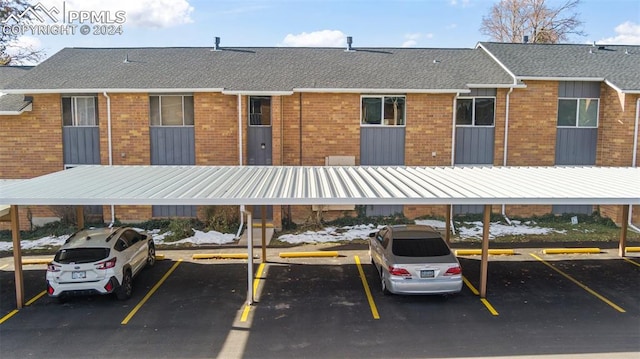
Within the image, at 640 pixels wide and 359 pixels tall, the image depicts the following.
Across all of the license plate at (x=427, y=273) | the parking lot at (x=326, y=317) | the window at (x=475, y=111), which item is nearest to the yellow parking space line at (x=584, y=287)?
the parking lot at (x=326, y=317)

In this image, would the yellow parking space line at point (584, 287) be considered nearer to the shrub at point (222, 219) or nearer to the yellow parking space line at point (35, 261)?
the shrub at point (222, 219)

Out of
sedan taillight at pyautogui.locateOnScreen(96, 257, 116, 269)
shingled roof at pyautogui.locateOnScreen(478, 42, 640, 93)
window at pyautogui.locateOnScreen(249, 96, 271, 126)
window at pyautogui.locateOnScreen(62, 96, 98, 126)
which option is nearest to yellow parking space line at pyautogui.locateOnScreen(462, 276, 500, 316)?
sedan taillight at pyautogui.locateOnScreen(96, 257, 116, 269)

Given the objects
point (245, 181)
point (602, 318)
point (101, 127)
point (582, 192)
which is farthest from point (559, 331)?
point (101, 127)

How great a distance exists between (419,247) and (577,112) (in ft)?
41.6

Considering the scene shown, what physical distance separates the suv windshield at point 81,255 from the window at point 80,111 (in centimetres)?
964

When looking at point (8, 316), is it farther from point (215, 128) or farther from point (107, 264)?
point (215, 128)

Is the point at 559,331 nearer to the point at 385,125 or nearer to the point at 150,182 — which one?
the point at 150,182

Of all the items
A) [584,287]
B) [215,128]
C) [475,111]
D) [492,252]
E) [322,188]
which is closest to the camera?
[322,188]

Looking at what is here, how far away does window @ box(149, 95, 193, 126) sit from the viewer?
1856 centimetres

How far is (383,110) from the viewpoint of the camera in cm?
1875

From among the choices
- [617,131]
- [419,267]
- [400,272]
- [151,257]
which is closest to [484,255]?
[419,267]

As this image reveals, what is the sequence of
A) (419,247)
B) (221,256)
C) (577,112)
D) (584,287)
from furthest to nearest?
(577,112)
(221,256)
(584,287)
(419,247)

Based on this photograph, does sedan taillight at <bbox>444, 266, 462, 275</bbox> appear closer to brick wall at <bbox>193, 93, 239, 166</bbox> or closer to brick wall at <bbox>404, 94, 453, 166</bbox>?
brick wall at <bbox>404, 94, 453, 166</bbox>

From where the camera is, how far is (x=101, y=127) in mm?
18359
